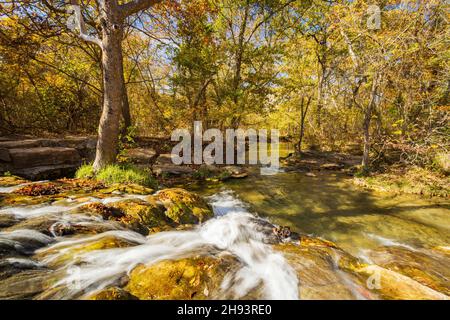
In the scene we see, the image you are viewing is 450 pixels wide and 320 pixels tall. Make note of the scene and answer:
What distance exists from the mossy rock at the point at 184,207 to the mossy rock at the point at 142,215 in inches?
7.8

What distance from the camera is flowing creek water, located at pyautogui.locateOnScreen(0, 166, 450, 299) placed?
2.82m

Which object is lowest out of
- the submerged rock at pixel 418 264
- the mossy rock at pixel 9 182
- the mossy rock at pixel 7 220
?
the submerged rock at pixel 418 264

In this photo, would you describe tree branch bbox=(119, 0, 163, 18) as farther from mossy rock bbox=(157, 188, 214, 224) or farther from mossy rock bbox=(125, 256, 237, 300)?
mossy rock bbox=(125, 256, 237, 300)

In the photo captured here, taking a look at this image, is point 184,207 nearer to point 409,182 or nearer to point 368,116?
point 409,182

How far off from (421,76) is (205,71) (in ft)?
30.6

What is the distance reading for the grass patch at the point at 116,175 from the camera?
6.69 meters

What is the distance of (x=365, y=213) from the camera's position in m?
7.00

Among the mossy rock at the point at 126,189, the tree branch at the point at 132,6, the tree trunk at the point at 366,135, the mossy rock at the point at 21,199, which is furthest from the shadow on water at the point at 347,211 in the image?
the tree branch at the point at 132,6

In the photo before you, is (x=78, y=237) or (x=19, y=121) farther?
(x=19, y=121)

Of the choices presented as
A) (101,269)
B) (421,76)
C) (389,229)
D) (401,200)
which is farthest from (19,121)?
(421,76)

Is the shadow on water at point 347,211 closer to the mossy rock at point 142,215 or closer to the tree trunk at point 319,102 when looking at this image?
the mossy rock at point 142,215

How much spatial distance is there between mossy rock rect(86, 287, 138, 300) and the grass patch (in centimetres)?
462

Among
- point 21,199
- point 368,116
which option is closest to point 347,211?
point 368,116
